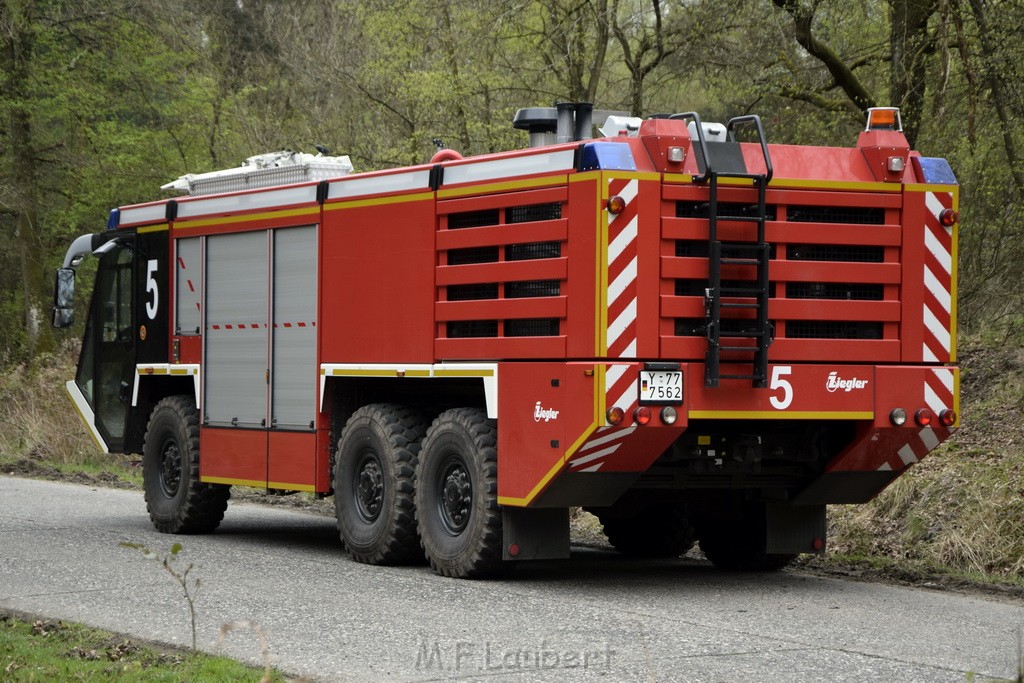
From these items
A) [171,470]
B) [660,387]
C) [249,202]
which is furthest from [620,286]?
[171,470]

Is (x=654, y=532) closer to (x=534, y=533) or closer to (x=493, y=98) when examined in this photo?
(x=534, y=533)

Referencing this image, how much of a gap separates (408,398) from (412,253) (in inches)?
51.3

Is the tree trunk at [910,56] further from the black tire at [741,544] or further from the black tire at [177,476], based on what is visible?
the black tire at [177,476]

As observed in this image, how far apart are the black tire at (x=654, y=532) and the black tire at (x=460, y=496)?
1.85m

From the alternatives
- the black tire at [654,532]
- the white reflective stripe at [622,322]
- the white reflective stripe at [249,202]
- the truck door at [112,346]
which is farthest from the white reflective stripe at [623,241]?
the truck door at [112,346]

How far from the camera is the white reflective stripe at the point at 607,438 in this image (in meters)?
9.25

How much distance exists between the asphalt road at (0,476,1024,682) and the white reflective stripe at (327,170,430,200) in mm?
2768

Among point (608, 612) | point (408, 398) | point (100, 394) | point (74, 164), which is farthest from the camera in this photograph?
point (74, 164)

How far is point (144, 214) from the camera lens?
47.1 feet

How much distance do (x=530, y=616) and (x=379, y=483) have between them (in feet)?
10.2

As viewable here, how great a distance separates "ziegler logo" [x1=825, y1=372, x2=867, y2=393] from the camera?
9812 mm

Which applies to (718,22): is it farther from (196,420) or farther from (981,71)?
(196,420)

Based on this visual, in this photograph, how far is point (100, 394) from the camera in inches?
594

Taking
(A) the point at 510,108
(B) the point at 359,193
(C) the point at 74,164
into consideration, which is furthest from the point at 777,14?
(C) the point at 74,164
